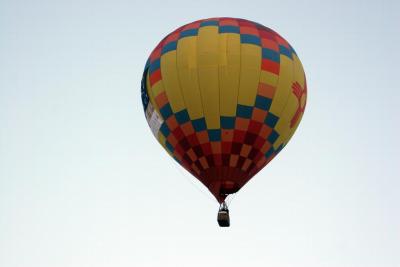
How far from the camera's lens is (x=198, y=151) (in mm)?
17188

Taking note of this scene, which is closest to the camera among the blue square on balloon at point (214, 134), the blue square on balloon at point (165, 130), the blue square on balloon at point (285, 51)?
the blue square on balloon at point (214, 134)

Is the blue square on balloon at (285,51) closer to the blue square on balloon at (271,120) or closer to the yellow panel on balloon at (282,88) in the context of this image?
the yellow panel on balloon at (282,88)

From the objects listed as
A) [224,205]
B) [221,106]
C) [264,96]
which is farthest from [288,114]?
[224,205]

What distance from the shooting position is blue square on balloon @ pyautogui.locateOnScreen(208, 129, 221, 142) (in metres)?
17.0

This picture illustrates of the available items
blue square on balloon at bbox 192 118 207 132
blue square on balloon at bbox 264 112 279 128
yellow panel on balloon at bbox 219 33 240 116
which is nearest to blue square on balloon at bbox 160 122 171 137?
blue square on balloon at bbox 192 118 207 132

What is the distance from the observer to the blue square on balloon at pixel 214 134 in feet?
55.6

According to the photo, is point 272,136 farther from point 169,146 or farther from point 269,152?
point 169,146

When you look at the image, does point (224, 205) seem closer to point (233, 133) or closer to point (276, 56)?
point (233, 133)

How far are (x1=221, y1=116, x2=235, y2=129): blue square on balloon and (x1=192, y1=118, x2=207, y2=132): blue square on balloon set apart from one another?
0.53 metres

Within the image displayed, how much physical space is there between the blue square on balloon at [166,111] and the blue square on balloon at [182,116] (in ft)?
0.92

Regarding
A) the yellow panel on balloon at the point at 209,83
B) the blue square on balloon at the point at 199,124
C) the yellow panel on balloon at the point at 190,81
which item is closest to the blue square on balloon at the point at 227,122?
the yellow panel on balloon at the point at 209,83

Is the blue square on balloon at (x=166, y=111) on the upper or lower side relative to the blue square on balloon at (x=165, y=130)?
upper

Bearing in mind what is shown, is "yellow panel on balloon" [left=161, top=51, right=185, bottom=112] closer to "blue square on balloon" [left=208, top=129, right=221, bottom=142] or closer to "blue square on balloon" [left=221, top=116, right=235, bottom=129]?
"blue square on balloon" [left=208, top=129, right=221, bottom=142]

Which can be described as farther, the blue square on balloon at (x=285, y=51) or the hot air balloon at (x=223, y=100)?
the blue square on balloon at (x=285, y=51)
